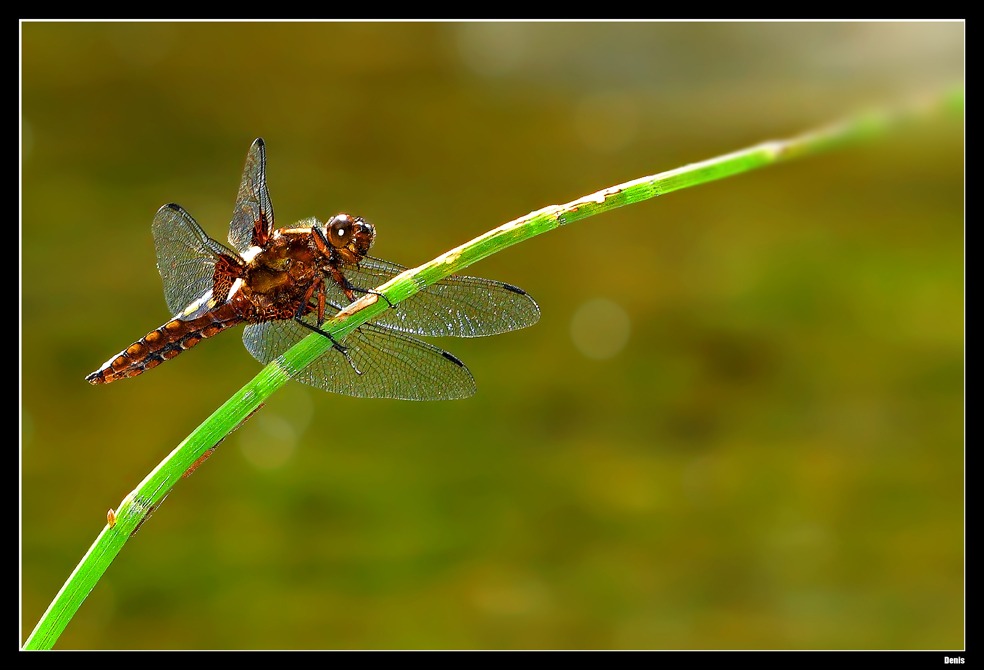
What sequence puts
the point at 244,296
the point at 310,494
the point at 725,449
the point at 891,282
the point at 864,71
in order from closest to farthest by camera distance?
the point at 244,296, the point at 310,494, the point at 725,449, the point at 891,282, the point at 864,71

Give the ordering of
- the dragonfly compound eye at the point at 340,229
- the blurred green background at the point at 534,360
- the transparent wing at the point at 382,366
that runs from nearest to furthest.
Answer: the dragonfly compound eye at the point at 340,229
the transparent wing at the point at 382,366
the blurred green background at the point at 534,360

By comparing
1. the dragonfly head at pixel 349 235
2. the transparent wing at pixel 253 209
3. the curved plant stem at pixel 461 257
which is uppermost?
the transparent wing at pixel 253 209

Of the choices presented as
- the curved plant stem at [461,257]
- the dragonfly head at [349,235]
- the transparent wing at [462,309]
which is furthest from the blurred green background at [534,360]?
the curved plant stem at [461,257]

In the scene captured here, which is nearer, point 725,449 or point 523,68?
point 725,449

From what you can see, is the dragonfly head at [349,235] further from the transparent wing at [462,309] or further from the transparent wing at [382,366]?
the transparent wing at [382,366]

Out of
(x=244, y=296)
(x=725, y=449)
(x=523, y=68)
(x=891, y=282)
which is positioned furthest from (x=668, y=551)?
(x=523, y=68)

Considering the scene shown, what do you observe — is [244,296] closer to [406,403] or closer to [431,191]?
[406,403]
